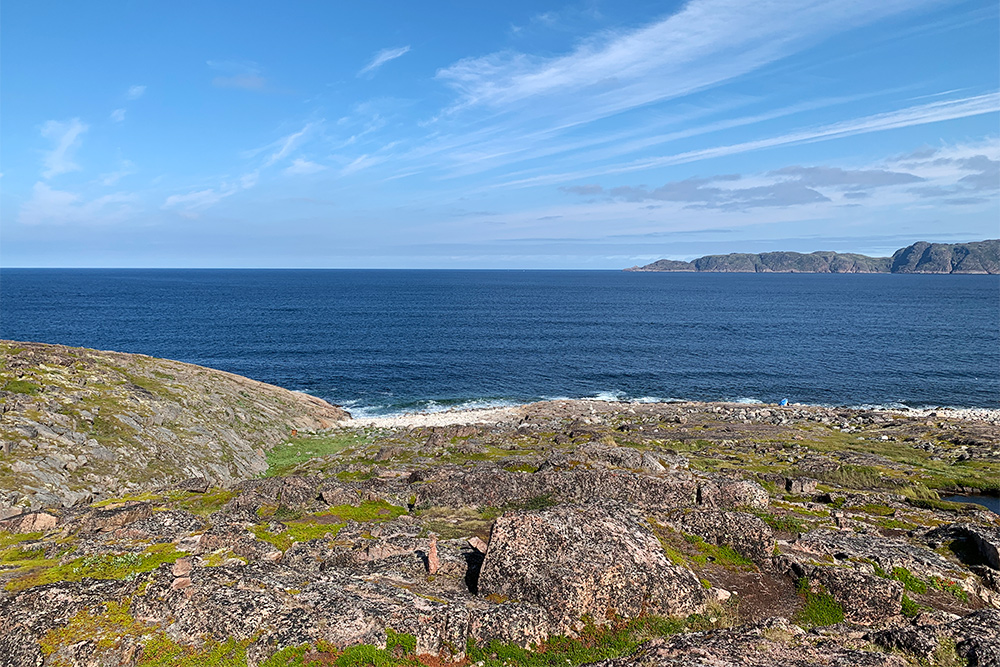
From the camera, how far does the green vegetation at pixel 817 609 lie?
1611 cm

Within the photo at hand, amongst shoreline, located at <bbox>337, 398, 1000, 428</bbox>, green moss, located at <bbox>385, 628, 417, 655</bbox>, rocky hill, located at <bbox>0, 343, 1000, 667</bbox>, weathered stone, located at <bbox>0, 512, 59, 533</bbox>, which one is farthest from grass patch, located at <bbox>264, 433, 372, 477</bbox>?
green moss, located at <bbox>385, 628, 417, 655</bbox>

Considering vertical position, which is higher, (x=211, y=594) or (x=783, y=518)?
(x=211, y=594)

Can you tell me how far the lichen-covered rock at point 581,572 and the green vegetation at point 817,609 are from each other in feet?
10.3

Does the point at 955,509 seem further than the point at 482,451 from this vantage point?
No

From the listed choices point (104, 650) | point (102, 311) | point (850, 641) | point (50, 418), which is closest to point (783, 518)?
point (850, 641)

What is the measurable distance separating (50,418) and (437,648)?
3763 centimetres

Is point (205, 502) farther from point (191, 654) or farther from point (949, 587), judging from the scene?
point (949, 587)

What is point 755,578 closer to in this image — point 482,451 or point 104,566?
point 104,566

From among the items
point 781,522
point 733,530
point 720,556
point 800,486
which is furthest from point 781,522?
point 800,486

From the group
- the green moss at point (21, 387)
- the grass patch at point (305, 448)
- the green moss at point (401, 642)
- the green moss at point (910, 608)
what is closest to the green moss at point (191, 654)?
the green moss at point (401, 642)

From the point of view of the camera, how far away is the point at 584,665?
13516mm

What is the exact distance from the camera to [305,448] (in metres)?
51.9

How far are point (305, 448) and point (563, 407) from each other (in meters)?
35.5

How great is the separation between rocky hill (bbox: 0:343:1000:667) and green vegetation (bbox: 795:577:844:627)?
0.06 metres
